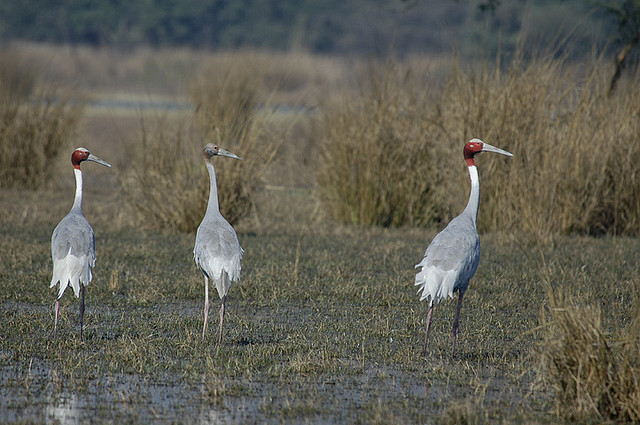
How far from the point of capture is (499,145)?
1106 cm

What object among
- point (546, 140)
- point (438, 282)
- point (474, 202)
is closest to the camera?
point (438, 282)

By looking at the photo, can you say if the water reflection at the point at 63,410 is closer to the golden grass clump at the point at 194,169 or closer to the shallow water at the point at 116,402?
the shallow water at the point at 116,402

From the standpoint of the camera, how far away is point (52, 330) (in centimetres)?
663

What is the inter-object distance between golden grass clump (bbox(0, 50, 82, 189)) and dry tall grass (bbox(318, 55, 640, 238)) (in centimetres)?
465

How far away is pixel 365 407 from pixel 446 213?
702cm

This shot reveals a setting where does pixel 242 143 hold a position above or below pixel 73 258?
below

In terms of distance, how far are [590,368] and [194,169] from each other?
23.3ft

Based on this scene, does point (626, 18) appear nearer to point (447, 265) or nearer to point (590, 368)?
point (447, 265)

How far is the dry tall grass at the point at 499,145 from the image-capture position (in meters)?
11.0

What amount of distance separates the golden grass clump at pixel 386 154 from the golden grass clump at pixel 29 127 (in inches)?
187

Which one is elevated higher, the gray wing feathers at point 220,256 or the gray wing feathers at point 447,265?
the gray wing feathers at point 447,265

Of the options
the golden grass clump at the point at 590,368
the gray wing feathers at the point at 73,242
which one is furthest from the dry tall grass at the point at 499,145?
the golden grass clump at the point at 590,368

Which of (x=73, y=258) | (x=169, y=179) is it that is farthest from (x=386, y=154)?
(x=73, y=258)

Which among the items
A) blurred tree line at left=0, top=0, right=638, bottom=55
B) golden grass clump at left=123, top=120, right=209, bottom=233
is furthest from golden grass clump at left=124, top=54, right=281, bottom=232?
blurred tree line at left=0, top=0, right=638, bottom=55
